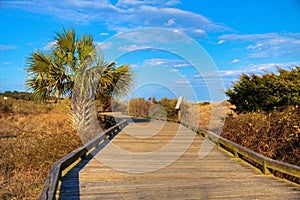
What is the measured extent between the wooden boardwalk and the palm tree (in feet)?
18.6

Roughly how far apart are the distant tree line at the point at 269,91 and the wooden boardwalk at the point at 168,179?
3.61 metres

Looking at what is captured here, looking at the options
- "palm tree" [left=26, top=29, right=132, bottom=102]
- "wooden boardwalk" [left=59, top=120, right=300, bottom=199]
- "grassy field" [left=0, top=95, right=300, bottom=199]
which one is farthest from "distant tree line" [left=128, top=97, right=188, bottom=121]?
"wooden boardwalk" [left=59, top=120, right=300, bottom=199]

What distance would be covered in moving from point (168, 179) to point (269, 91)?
22.8 ft

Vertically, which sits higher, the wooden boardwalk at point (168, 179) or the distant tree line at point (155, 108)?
the distant tree line at point (155, 108)

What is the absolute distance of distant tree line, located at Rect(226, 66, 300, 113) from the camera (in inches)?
405

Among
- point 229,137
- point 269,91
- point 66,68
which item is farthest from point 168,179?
point 66,68

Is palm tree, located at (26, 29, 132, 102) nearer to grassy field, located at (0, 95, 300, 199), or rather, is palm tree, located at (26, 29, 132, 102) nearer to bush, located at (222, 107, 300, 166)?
grassy field, located at (0, 95, 300, 199)

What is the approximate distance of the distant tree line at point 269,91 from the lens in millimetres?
10297

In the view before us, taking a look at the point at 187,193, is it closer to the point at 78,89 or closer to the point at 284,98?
the point at 284,98

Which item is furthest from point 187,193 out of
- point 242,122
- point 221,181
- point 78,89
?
point 78,89

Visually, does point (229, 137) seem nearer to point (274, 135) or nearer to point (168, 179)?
point (274, 135)

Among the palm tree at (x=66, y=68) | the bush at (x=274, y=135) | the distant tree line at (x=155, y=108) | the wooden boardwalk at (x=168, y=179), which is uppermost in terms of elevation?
the palm tree at (x=66, y=68)

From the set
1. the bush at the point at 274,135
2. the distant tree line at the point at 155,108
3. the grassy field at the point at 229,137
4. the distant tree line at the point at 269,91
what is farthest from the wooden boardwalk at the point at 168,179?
the distant tree line at the point at 155,108

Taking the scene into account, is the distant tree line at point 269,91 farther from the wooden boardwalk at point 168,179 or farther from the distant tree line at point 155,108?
the distant tree line at point 155,108
